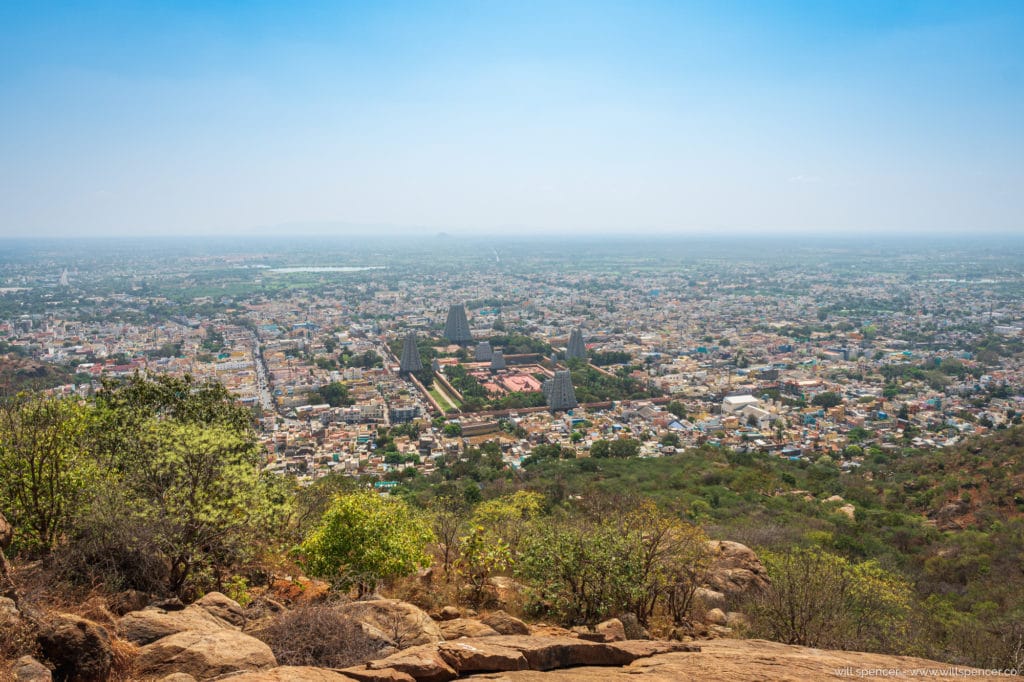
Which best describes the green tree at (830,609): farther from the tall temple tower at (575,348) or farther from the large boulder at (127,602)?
the tall temple tower at (575,348)

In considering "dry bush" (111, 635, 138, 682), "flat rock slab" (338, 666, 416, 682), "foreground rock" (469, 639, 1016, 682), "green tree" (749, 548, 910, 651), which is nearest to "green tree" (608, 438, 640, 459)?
"green tree" (749, 548, 910, 651)

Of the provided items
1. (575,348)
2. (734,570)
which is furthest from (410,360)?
(734,570)

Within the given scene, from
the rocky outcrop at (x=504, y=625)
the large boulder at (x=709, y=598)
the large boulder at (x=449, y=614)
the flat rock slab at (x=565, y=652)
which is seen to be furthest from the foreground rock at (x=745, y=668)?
the large boulder at (x=709, y=598)

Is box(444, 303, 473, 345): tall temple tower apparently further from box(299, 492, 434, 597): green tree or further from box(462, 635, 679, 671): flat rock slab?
box(462, 635, 679, 671): flat rock slab

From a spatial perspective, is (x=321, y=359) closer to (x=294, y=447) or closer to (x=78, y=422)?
(x=294, y=447)

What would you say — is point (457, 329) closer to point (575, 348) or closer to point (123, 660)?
point (575, 348)
